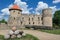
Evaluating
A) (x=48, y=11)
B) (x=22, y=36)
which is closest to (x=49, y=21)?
(x=48, y=11)

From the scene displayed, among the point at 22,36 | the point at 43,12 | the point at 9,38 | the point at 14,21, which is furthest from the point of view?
the point at 43,12

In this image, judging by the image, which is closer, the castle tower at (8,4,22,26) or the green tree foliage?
the castle tower at (8,4,22,26)

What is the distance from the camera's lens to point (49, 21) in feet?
237

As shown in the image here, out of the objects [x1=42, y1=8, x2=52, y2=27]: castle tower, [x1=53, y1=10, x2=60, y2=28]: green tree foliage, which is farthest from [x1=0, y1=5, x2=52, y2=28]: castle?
[x1=53, y1=10, x2=60, y2=28]: green tree foliage

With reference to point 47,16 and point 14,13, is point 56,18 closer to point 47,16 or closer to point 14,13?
point 47,16

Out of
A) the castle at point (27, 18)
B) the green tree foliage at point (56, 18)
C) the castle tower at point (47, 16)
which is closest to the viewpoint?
the castle at point (27, 18)

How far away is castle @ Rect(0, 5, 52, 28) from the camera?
69.6 meters

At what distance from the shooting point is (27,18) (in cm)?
7744

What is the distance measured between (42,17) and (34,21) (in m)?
4.08

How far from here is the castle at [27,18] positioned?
69.6 metres

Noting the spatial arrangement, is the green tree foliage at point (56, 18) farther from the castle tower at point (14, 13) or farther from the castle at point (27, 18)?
the castle tower at point (14, 13)

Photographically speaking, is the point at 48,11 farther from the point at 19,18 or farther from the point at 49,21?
the point at 19,18

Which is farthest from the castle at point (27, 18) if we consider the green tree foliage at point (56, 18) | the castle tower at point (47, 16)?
the green tree foliage at point (56, 18)

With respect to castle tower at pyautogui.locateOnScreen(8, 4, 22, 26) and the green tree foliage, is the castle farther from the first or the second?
the green tree foliage
